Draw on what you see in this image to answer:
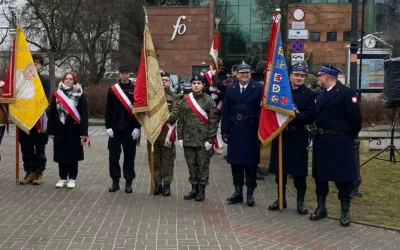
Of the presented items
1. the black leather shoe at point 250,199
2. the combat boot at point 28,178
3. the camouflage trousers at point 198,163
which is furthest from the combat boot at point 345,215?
the combat boot at point 28,178

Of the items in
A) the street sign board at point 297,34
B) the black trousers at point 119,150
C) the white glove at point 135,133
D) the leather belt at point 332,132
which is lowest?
the black trousers at point 119,150

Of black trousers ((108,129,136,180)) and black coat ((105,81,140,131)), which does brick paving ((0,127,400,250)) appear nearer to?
black trousers ((108,129,136,180))

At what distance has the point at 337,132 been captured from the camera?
7.23 meters

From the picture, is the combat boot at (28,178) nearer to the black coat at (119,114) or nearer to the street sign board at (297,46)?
the black coat at (119,114)

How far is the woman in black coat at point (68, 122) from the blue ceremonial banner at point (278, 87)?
3.12 metres

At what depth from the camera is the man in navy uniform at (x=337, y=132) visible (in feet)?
23.4

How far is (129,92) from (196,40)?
49.7 metres

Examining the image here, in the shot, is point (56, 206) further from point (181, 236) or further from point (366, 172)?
point (366, 172)

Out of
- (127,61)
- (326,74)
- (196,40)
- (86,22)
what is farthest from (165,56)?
(326,74)

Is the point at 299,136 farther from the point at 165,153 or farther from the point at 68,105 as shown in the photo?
the point at 68,105

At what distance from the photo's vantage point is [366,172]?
1156cm

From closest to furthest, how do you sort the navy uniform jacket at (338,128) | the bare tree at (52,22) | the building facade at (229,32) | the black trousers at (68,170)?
1. the navy uniform jacket at (338,128)
2. the black trousers at (68,170)
3. the bare tree at (52,22)
4. the building facade at (229,32)

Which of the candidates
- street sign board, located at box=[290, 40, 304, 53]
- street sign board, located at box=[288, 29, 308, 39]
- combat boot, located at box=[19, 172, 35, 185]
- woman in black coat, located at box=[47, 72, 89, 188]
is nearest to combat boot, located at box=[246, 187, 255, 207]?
woman in black coat, located at box=[47, 72, 89, 188]

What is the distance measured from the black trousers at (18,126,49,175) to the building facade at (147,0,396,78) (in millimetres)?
47070
